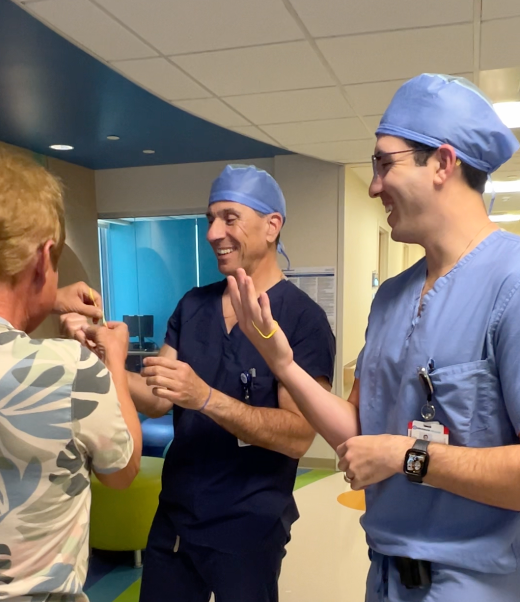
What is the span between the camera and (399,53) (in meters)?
2.21

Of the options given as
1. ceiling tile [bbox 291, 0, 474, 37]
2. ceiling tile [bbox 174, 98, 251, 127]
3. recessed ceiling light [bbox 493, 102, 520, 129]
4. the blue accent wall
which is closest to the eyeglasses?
ceiling tile [bbox 291, 0, 474, 37]

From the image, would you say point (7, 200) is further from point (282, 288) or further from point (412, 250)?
point (412, 250)

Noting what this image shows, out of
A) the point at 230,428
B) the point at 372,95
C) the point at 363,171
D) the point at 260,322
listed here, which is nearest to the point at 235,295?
the point at 260,322

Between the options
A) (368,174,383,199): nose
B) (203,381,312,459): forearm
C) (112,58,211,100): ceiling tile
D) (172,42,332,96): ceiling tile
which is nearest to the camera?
(368,174,383,199): nose

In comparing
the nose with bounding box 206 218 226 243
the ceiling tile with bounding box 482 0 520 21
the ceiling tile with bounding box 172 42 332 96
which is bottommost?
the nose with bounding box 206 218 226 243

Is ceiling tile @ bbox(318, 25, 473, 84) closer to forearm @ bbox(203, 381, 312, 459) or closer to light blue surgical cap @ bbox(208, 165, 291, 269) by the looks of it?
light blue surgical cap @ bbox(208, 165, 291, 269)

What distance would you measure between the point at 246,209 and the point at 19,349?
0.90 m

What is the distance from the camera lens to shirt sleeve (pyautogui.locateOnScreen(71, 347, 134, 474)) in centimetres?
80

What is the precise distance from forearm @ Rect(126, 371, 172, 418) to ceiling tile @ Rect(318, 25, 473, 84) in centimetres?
157

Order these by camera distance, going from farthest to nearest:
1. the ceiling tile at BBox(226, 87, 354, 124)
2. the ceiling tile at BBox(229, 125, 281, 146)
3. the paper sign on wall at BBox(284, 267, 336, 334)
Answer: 1. the paper sign on wall at BBox(284, 267, 336, 334)
2. the ceiling tile at BBox(229, 125, 281, 146)
3. the ceiling tile at BBox(226, 87, 354, 124)

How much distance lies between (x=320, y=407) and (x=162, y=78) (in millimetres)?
2029

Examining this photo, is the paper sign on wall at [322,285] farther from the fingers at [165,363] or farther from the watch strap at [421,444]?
the watch strap at [421,444]

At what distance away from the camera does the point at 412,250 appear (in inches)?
362

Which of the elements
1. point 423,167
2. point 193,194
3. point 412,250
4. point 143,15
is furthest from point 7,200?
point 412,250
